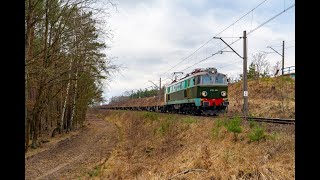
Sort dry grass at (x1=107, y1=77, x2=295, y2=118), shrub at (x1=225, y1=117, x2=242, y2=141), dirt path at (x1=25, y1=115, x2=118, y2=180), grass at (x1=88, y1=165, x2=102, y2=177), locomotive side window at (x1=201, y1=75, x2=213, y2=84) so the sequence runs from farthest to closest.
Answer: dry grass at (x1=107, y1=77, x2=295, y2=118) → locomotive side window at (x1=201, y1=75, x2=213, y2=84) → dirt path at (x1=25, y1=115, x2=118, y2=180) → grass at (x1=88, y1=165, x2=102, y2=177) → shrub at (x1=225, y1=117, x2=242, y2=141)

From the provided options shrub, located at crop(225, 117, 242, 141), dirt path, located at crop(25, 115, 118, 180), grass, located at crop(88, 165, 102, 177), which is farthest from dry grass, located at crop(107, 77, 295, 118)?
grass, located at crop(88, 165, 102, 177)

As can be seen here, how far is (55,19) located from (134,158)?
24.7 ft

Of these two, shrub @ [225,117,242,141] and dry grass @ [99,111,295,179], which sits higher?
shrub @ [225,117,242,141]

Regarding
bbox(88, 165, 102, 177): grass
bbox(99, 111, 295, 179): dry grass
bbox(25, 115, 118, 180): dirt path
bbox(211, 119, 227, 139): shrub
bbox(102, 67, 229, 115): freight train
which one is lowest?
bbox(25, 115, 118, 180): dirt path

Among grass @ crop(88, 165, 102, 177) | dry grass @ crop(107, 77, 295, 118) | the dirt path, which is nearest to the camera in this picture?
grass @ crop(88, 165, 102, 177)

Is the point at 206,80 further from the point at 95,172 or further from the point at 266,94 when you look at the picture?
the point at 266,94

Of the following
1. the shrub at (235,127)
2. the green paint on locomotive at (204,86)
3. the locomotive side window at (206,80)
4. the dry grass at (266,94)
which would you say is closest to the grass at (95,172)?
the shrub at (235,127)

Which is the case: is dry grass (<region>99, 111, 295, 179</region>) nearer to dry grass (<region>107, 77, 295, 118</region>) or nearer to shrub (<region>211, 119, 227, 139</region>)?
shrub (<region>211, 119, 227, 139</region>)

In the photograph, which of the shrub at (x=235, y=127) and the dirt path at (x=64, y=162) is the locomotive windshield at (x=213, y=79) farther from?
the shrub at (x=235, y=127)

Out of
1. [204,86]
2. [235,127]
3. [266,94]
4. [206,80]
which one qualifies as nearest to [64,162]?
[235,127]

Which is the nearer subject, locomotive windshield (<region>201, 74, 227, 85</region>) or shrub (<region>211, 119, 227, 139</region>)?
shrub (<region>211, 119, 227, 139</region>)

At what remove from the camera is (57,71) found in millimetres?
16922
